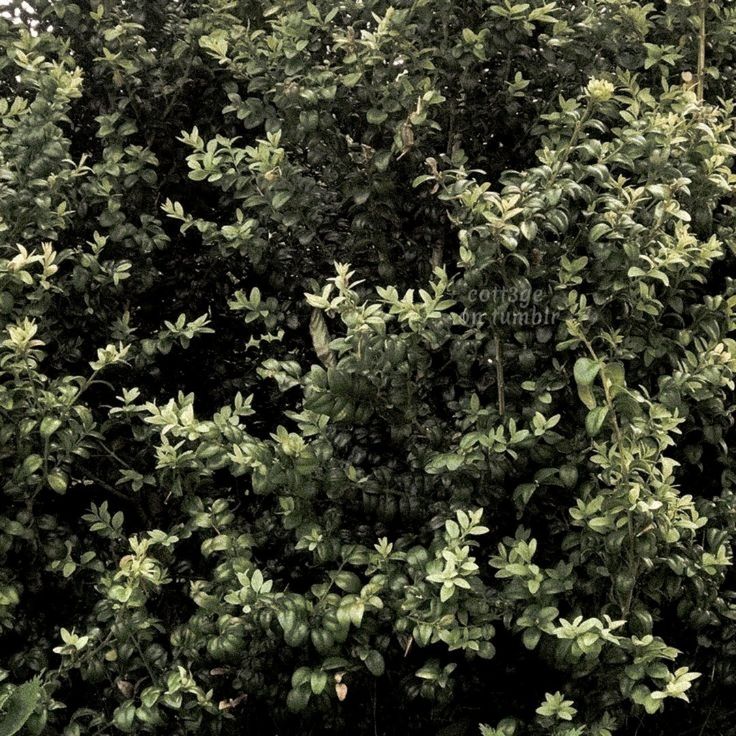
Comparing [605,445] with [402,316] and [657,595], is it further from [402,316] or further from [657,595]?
[402,316]

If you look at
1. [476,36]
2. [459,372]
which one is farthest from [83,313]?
[476,36]

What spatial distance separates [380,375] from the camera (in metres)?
3.12

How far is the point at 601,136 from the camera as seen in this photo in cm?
378

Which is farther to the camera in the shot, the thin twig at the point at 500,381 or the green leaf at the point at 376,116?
the green leaf at the point at 376,116

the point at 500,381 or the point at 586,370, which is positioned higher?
the point at 586,370

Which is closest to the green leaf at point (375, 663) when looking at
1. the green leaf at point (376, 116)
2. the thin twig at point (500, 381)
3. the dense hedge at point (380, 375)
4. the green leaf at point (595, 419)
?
the dense hedge at point (380, 375)

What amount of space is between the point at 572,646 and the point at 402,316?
1.05 meters

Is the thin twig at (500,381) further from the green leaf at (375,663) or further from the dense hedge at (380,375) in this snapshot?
the green leaf at (375,663)

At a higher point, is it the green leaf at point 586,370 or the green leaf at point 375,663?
the green leaf at point 586,370

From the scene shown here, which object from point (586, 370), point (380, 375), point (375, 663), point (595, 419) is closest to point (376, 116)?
point (380, 375)

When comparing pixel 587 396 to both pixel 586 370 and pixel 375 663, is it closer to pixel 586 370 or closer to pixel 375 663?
pixel 586 370

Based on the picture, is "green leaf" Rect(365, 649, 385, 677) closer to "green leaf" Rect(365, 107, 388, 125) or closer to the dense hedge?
the dense hedge

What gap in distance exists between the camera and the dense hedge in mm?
3078

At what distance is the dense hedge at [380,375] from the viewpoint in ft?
10.1
